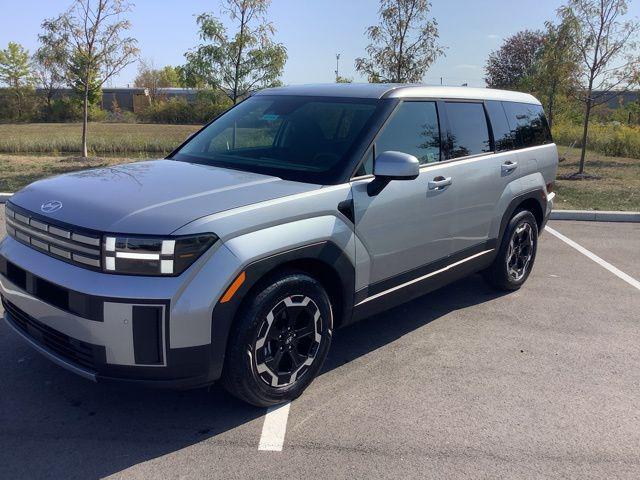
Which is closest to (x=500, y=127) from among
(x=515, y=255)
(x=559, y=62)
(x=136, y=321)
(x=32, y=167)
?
(x=515, y=255)

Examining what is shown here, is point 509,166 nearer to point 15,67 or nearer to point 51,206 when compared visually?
point 51,206

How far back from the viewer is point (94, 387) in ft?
Answer: 11.8

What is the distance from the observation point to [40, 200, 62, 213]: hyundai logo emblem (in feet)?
10.2

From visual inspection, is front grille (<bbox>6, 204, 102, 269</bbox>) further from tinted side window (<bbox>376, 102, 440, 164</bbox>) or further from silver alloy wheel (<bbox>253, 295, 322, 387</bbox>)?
tinted side window (<bbox>376, 102, 440, 164</bbox>)

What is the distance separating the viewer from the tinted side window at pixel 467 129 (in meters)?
4.57

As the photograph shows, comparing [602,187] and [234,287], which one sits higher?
[602,187]

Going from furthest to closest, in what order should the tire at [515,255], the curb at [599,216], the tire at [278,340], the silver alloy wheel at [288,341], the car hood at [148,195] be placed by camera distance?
1. the curb at [599,216]
2. the tire at [515,255]
3. the silver alloy wheel at [288,341]
4. the tire at [278,340]
5. the car hood at [148,195]

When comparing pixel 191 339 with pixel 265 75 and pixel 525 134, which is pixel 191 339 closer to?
pixel 525 134

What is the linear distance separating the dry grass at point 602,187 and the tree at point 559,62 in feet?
6.73

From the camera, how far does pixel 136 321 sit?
2768 mm

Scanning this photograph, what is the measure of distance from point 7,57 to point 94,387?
2262 inches

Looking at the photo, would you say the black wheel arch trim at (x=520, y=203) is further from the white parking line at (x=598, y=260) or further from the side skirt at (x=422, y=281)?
the white parking line at (x=598, y=260)

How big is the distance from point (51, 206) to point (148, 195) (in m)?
0.53

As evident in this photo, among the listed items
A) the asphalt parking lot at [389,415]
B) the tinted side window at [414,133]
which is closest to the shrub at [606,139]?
the asphalt parking lot at [389,415]
